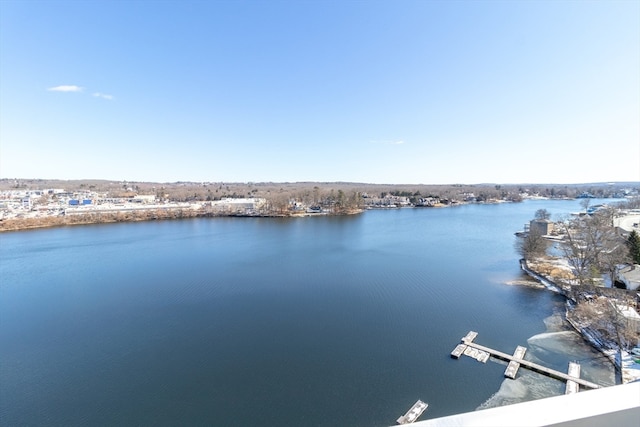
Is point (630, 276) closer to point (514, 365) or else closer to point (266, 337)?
point (514, 365)

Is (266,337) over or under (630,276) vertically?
under

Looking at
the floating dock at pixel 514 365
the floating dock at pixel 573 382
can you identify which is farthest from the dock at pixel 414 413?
the floating dock at pixel 573 382

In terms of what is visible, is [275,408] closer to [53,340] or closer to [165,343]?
[165,343]

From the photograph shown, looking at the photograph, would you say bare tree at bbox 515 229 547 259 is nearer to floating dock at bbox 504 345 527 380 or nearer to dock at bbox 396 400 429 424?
floating dock at bbox 504 345 527 380

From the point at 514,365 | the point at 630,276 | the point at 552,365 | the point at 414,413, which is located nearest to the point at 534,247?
the point at 630,276

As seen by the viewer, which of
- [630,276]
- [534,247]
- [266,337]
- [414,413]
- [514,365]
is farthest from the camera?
[534,247]

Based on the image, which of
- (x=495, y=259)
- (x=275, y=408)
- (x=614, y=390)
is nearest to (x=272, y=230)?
(x=495, y=259)

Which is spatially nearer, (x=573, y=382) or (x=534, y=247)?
(x=573, y=382)
